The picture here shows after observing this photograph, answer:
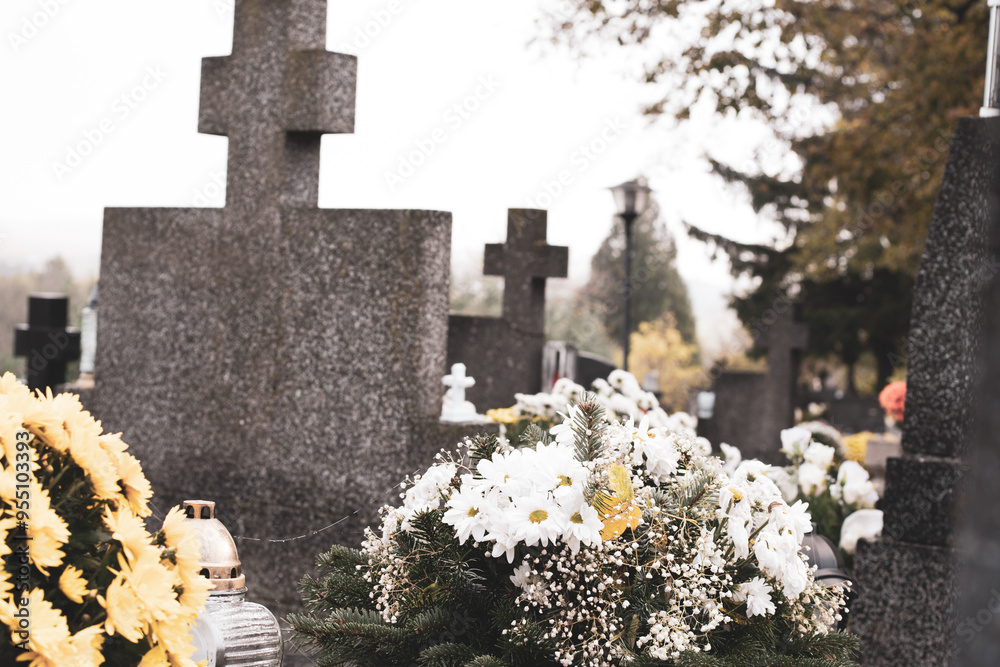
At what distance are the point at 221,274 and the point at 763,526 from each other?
2.80 meters

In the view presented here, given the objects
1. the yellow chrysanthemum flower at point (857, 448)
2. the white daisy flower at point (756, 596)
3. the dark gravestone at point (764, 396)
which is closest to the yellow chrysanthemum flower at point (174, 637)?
the white daisy flower at point (756, 596)

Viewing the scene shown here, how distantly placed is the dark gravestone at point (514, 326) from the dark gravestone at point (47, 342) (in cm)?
278

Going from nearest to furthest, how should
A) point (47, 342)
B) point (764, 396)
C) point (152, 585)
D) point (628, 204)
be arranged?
point (152, 585)
point (47, 342)
point (628, 204)
point (764, 396)

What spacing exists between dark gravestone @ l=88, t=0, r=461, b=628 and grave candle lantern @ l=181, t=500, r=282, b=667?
1767 millimetres

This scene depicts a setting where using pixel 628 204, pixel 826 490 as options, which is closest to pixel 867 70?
pixel 628 204

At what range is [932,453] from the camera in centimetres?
383

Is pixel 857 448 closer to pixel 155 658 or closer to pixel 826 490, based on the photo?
pixel 826 490

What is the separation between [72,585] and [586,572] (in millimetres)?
943

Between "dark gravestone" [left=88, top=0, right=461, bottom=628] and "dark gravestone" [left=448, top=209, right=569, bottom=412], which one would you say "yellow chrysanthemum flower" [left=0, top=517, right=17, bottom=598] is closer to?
"dark gravestone" [left=88, top=0, right=461, bottom=628]

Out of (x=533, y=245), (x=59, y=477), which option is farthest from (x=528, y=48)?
(x=59, y=477)

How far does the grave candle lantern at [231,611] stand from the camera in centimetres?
191

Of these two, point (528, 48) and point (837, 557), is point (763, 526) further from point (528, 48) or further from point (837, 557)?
point (528, 48)

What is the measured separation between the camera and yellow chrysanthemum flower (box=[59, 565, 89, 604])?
1.31 metres

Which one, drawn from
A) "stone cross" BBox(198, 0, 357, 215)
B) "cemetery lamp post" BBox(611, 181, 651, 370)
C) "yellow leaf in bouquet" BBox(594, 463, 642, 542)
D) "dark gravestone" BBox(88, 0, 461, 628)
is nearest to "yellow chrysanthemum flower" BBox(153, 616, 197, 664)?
"yellow leaf in bouquet" BBox(594, 463, 642, 542)
